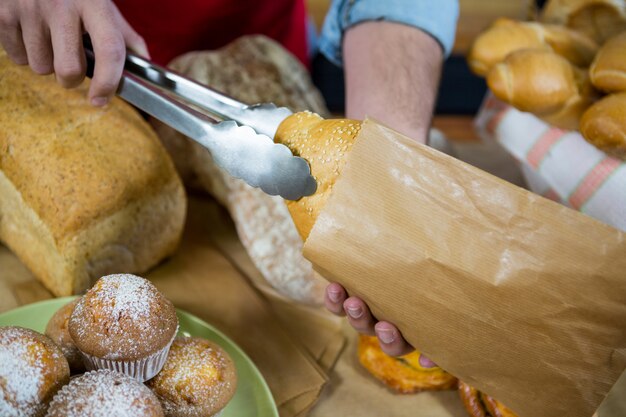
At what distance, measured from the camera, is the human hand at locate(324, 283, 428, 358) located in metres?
0.78

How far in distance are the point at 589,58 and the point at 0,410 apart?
1.33 m

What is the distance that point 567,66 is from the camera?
116 cm

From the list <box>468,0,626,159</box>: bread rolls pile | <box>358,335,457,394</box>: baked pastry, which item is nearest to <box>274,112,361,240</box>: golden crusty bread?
<box>358,335,457,394</box>: baked pastry

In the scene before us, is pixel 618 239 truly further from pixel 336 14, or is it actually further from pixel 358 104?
pixel 336 14

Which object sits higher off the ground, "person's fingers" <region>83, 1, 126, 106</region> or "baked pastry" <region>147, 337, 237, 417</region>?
"person's fingers" <region>83, 1, 126, 106</region>

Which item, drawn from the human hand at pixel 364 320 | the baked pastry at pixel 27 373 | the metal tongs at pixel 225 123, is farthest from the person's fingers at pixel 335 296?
the baked pastry at pixel 27 373

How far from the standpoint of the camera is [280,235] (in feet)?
3.80

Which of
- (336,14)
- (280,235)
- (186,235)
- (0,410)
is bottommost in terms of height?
(186,235)

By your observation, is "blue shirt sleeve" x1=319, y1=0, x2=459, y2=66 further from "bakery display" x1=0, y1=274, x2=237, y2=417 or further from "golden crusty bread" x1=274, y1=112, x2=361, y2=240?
"bakery display" x1=0, y1=274, x2=237, y2=417

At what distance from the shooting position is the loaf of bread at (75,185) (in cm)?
95

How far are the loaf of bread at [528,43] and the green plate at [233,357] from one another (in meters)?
0.93

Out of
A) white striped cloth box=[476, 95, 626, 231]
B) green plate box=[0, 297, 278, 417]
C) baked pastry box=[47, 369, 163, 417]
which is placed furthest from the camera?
white striped cloth box=[476, 95, 626, 231]

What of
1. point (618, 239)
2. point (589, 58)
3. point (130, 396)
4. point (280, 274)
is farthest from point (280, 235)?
point (589, 58)

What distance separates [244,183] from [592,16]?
984 mm
